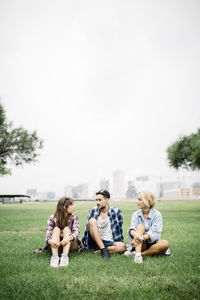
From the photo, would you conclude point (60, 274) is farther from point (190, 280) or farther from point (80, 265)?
point (190, 280)

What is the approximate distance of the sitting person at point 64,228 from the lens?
5.28 meters

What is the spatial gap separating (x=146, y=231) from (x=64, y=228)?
188cm

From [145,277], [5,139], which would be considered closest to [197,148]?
[5,139]

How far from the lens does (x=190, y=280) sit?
13.6ft

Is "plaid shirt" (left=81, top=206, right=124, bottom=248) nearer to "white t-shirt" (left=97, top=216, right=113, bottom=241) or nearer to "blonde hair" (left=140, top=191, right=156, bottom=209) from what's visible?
"white t-shirt" (left=97, top=216, right=113, bottom=241)

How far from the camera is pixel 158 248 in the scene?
18.4ft

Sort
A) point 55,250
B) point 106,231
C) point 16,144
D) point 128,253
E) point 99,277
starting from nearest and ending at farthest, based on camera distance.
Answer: point 99,277 → point 55,250 → point 128,253 → point 106,231 → point 16,144

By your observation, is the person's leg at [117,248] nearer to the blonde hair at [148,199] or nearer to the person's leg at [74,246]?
the person's leg at [74,246]

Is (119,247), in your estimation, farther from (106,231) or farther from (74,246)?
(74,246)

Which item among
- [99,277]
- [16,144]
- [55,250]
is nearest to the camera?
[99,277]

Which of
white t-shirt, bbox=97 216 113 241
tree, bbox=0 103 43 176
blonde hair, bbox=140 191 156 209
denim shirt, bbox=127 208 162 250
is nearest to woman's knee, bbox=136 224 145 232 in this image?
denim shirt, bbox=127 208 162 250

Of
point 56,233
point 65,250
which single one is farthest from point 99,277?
point 56,233

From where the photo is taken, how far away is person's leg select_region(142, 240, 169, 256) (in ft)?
18.3

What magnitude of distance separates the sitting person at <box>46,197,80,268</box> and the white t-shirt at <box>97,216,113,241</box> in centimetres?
63
